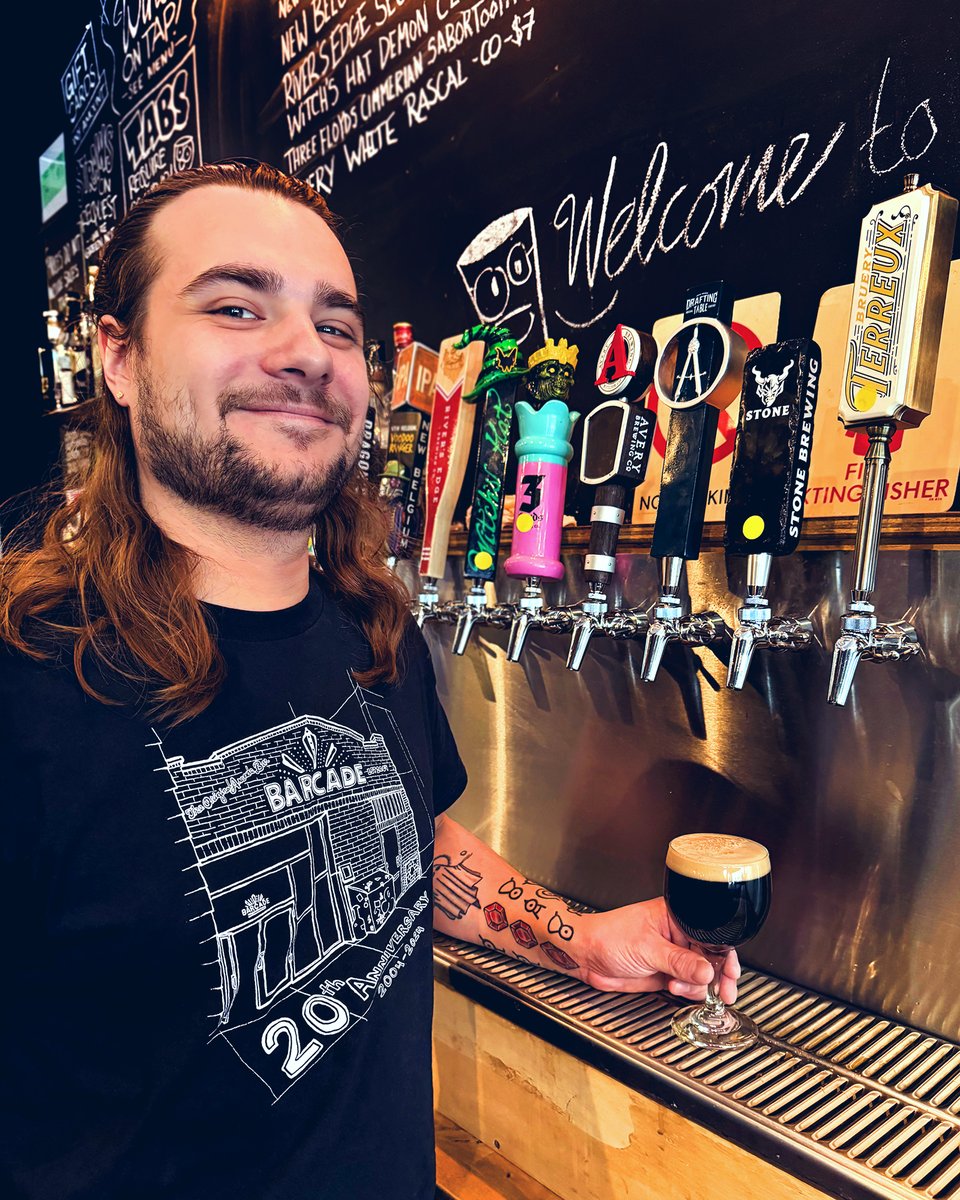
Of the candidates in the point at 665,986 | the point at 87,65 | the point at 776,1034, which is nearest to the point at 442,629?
the point at 665,986

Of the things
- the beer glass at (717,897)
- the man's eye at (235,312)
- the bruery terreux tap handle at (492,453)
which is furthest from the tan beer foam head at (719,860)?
the man's eye at (235,312)

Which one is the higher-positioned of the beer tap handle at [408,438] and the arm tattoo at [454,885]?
the beer tap handle at [408,438]

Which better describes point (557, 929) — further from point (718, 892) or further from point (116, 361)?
point (116, 361)

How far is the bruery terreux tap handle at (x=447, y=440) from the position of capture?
5.34 feet

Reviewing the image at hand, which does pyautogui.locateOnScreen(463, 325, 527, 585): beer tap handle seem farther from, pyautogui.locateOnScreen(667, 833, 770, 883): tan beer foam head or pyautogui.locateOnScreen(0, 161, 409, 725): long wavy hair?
pyautogui.locateOnScreen(667, 833, 770, 883): tan beer foam head

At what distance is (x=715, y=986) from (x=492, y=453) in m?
0.91

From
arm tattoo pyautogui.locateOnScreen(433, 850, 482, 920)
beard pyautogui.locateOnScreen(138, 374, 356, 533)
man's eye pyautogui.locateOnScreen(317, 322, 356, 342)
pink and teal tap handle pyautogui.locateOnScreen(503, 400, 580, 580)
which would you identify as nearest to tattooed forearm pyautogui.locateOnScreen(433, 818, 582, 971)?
arm tattoo pyautogui.locateOnScreen(433, 850, 482, 920)

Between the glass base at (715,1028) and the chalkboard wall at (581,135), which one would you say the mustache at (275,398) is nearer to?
the chalkboard wall at (581,135)

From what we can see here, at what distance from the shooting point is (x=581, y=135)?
160cm

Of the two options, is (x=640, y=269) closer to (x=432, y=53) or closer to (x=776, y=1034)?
(x=432, y=53)

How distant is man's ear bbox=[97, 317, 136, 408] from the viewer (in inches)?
44.8

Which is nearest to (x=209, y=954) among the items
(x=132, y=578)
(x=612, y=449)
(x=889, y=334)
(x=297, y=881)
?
(x=297, y=881)

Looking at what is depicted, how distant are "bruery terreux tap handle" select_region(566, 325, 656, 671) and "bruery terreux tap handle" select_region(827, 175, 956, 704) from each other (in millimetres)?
328

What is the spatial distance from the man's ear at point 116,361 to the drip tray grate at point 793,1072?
0.96 metres
